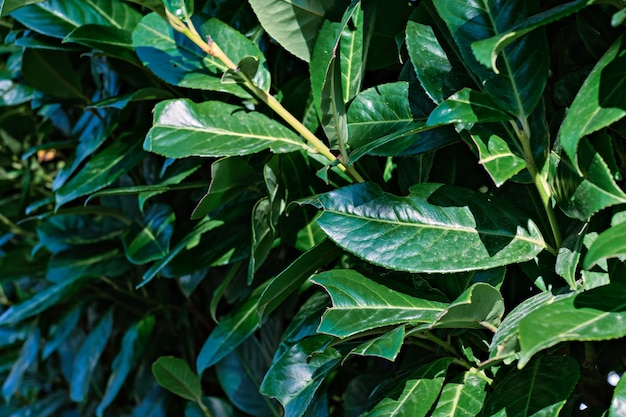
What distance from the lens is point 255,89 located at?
0.99m

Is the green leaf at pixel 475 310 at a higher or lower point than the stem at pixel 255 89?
lower

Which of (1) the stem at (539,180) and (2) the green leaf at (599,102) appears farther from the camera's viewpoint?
(1) the stem at (539,180)

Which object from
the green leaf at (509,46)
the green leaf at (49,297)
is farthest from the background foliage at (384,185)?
the green leaf at (49,297)

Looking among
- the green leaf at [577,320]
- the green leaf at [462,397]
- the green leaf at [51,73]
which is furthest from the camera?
the green leaf at [51,73]

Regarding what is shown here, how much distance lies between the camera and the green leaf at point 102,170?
129 cm

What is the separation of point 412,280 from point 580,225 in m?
0.23

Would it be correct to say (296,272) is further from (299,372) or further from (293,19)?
(293,19)

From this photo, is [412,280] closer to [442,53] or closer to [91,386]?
[442,53]

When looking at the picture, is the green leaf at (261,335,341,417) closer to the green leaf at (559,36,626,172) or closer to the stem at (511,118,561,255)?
the stem at (511,118,561,255)

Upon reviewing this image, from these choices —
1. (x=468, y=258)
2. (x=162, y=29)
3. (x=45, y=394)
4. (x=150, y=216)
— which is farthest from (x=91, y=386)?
(x=468, y=258)

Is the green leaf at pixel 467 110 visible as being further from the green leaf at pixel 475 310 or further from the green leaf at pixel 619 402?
the green leaf at pixel 619 402

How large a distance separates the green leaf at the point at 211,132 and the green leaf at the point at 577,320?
17.6 inches

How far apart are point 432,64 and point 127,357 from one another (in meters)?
1.02

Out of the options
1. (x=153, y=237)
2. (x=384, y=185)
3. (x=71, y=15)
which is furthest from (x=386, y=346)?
(x=71, y=15)
